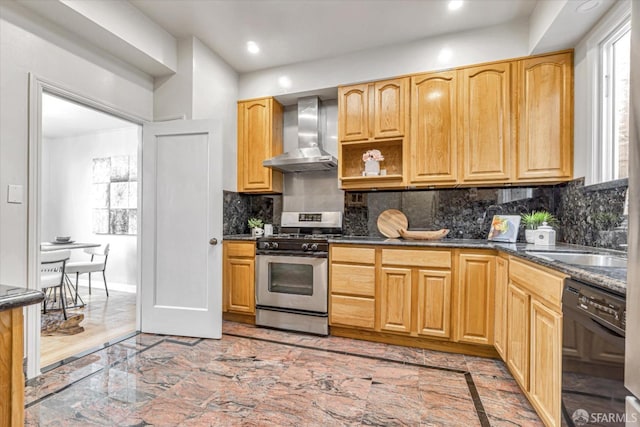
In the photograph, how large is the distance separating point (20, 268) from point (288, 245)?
1.96m

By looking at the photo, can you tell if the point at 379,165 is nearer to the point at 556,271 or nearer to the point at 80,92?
the point at 556,271

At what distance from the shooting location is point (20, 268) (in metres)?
2.04

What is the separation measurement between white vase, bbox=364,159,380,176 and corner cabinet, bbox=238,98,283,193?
110cm

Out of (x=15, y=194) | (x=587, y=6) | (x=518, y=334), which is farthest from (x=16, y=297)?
(x=587, y=6)

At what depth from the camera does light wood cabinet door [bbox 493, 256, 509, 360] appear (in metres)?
2.21

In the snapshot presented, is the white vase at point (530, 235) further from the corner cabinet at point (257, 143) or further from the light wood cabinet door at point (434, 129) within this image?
the corner cabinet at point (257, 143)

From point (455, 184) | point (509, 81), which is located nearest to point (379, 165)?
point (455, 184)

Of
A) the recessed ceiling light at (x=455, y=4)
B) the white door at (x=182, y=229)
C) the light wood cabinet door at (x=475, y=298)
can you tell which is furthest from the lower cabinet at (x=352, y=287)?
the recessed ceiling light at (x=455, y=4)

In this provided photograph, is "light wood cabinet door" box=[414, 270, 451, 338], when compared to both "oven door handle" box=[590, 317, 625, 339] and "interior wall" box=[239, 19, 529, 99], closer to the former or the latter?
"oven door handle" box=[590, 317, 625, 339]

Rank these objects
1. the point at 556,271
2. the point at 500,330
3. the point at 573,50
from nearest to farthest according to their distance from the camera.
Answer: the point at 556,271 < the point at 500,330 < the point at 573,50

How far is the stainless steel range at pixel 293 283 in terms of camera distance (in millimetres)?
2937

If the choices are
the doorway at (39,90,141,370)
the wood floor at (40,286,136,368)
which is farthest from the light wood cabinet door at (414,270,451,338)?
the doorway at (39,90,141,370)

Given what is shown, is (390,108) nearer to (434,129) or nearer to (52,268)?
(434,129)

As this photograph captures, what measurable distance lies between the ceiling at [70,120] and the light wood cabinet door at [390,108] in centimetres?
326
